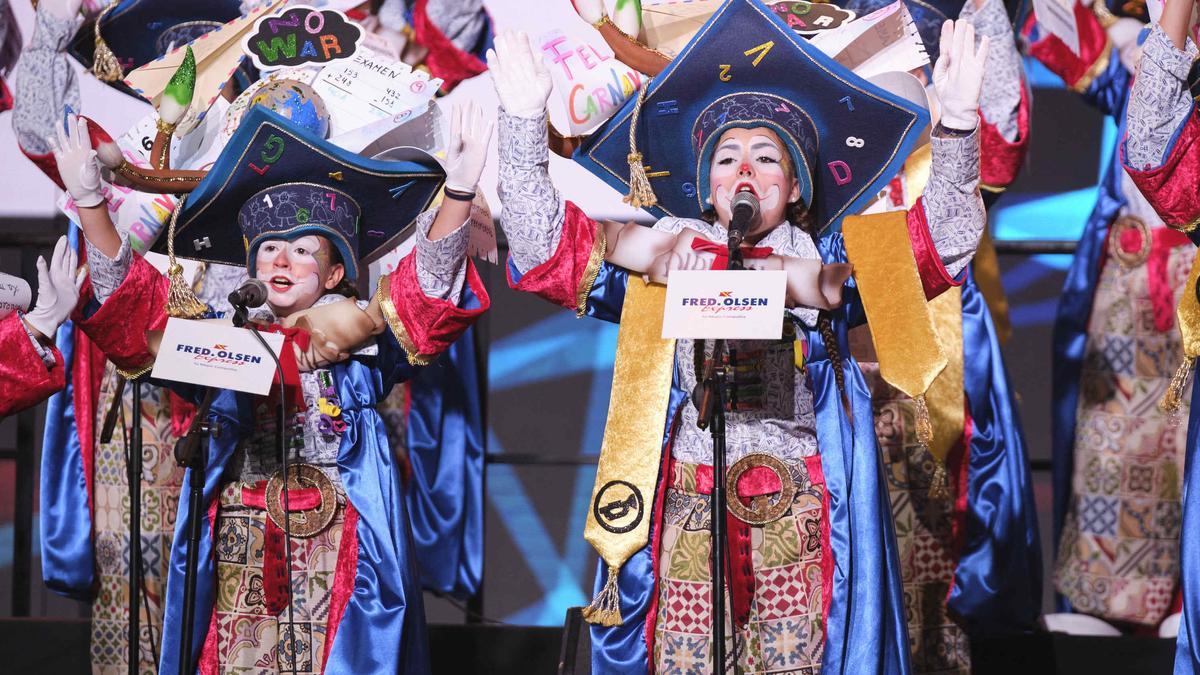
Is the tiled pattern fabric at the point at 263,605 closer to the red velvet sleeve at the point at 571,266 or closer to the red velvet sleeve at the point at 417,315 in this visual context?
the red velvet sleeve at the point at 417,315

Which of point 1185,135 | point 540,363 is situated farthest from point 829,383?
point 540,363

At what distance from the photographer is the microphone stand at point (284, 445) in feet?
9.79

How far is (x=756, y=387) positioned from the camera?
9.64 feet

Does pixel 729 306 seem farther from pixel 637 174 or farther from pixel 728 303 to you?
→ pixel 637 174

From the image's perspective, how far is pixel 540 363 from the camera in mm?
5281

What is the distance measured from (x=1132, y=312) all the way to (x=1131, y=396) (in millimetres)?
243

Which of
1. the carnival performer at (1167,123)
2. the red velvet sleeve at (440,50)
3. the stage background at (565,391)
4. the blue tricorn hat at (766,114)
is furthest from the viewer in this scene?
the stage background at (565,391)

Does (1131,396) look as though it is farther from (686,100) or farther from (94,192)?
(94,192)

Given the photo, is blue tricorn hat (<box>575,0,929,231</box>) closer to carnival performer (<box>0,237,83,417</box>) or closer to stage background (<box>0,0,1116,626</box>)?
carnival performer (<box>0,237,83,417</box>)

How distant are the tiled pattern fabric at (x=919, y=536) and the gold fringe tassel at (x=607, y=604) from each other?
1.15 m

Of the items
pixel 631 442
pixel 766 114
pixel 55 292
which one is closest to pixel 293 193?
pixel 55 292

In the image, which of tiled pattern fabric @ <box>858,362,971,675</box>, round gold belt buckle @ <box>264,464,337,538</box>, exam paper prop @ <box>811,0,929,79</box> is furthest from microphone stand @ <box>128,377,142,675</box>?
tiled pattern fabric @ <box>858,362,971,675</box>

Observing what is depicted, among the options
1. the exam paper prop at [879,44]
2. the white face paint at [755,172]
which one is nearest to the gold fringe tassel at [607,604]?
the white face paint at [755,172]

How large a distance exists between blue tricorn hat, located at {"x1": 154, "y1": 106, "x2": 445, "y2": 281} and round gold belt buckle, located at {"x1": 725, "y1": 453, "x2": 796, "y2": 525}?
1.00 meters
